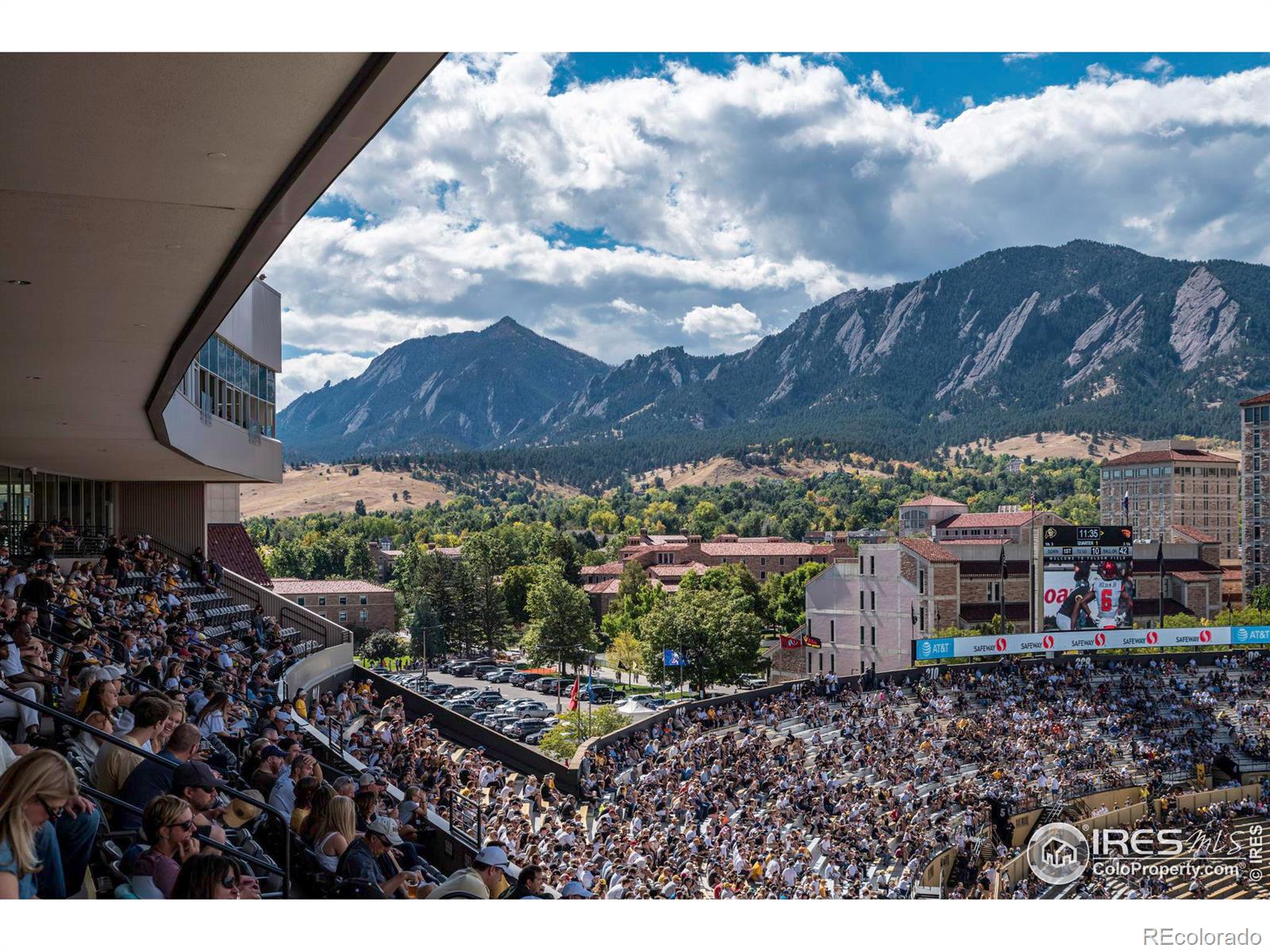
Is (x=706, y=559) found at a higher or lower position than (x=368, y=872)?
lower

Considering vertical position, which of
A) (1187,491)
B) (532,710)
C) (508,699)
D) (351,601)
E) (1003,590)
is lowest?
(508,699)

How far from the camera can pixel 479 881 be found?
549 cm

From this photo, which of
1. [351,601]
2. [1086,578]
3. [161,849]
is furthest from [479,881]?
[351,601]

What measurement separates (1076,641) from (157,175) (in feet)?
128

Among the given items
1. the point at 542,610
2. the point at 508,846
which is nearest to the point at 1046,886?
the point at 508,846

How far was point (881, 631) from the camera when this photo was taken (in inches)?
1873

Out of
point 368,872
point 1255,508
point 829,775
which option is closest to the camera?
point 368,872

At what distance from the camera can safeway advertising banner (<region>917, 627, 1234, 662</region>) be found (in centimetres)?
3809

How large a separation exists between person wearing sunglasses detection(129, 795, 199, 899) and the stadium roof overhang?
282 centimetres

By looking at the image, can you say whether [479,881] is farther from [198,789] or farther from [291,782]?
[291,782]

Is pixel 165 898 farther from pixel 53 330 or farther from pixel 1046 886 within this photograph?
pixel 1046 886

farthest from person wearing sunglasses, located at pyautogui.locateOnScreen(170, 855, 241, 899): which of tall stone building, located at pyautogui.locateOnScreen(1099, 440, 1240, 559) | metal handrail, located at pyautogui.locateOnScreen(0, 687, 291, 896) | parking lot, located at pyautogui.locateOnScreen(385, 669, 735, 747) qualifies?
tall stone building, located at pyautogui.locateOnScreen(1099, 440, 1240, 559)

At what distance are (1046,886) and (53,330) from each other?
65.4 feet

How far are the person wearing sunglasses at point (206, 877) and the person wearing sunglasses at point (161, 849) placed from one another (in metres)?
0.25
